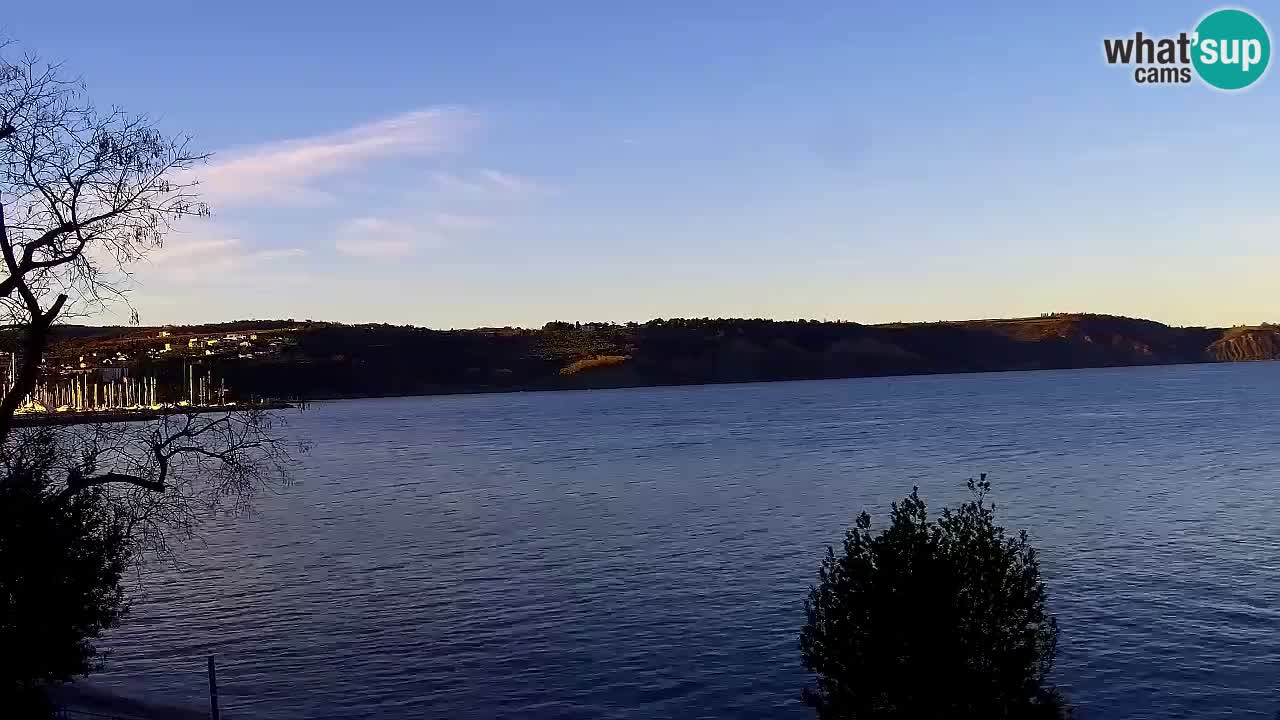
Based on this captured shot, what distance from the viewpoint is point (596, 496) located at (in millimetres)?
83250

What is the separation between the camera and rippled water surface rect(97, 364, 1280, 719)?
3155 centimetres

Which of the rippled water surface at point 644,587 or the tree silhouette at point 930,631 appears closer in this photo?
the tree silhouette at point 930,631

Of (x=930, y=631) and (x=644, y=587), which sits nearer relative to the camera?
(x=930, y=631)

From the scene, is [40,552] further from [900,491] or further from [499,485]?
[499,485]

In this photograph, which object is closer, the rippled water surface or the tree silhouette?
the tree silhouette

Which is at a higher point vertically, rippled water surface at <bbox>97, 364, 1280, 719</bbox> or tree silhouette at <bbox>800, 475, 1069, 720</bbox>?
tree silhouette at <bbox>800, 475, 1069, 720</bbox>

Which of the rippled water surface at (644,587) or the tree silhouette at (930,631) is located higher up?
the tree silhouette at (930,631)

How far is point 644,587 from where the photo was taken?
46438mm

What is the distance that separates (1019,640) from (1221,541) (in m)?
44.1

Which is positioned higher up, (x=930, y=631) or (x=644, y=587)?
(x=930, y=631)

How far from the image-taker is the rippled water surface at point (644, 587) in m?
31.5

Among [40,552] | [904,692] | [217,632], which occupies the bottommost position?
[217,632]

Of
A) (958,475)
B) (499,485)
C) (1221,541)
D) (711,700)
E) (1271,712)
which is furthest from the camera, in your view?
(499,485)

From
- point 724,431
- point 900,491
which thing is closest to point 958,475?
point 900,491
